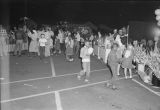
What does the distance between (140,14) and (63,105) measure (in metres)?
13.5

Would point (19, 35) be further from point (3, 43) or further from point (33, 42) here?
point (3, 43)

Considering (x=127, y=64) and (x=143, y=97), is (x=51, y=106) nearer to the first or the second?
(x=143, y=97)

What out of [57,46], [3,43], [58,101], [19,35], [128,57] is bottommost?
[58,101]

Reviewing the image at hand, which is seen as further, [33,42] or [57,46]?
[57,46]

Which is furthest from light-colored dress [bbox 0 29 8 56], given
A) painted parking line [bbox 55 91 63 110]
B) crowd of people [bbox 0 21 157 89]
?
painted parking line [bbox 55 91 63 110]

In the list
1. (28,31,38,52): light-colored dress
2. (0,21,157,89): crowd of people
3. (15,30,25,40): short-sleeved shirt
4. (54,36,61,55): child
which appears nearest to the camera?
(0,21,157,89): crowd of people

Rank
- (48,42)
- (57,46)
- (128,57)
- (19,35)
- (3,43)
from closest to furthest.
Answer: (128,57)
(19,35)
(3,43)
(48,42)
(57,46)

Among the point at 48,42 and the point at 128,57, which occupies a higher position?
the point at 48,42

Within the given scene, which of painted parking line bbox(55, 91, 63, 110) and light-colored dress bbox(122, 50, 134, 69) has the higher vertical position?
light-colored dress bbox(122, 50, 134, 69)

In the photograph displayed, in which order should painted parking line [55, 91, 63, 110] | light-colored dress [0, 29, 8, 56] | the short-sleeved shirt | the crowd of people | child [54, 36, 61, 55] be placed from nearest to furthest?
painted parking line [55, 91, 63, 110]
the crowd of people
the short-sleeved shirt
light-colored dress [0, 29, 8, 56]
child [54, 36, 61, 55]

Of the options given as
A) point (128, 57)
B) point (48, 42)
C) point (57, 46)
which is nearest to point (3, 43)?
→ point (48, 42)

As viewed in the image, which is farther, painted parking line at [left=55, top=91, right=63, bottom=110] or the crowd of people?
the crowd of people

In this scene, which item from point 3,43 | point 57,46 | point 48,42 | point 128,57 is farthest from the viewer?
point 57,46

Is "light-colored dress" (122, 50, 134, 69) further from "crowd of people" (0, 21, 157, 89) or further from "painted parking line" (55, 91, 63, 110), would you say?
"painted parking line" (55, 91, 63, 110)
